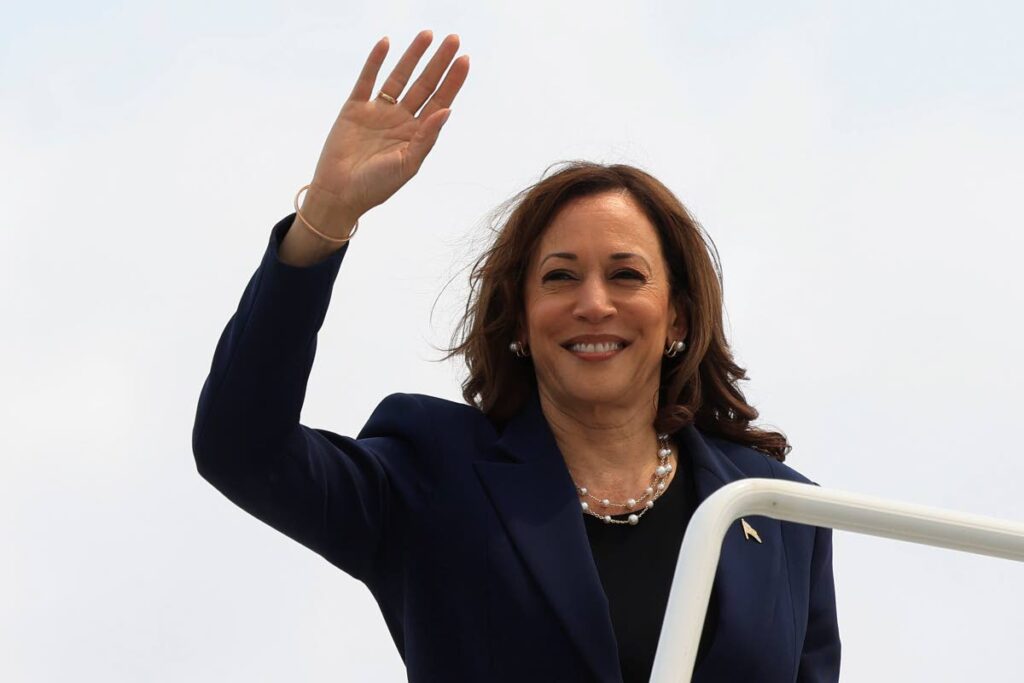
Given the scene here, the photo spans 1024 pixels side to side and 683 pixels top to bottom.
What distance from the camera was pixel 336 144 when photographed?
409cm

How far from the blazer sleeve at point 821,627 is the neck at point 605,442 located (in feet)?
1.34

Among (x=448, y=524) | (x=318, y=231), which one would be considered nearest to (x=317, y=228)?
(x=318, y=231)

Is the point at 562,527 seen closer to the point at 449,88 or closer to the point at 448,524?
the point at 448,524

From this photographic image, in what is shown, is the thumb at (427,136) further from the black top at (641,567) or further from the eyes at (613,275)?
the black top at (641,567)

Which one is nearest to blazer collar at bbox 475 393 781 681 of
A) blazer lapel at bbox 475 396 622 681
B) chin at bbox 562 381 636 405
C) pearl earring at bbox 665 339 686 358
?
blazer lapel at bbox 475 396 622 681

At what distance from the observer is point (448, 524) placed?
4348 millimetres

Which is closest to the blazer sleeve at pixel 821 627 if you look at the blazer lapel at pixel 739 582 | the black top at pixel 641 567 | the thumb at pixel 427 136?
the blazer lapel at pixel 739 582

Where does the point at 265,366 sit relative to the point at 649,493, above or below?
above

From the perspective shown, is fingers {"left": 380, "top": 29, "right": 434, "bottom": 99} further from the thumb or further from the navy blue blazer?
the navy blue blazer

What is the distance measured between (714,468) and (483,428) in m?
0.57

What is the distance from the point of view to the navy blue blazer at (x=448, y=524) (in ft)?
13.2

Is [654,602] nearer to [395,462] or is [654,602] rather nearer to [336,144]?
[395,462]

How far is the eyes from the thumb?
62 cm

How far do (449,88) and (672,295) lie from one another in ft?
3.09
